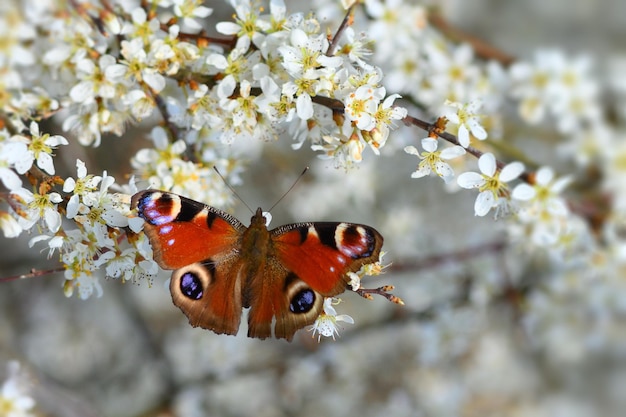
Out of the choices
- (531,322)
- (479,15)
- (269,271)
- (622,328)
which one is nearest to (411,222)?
(531,322)

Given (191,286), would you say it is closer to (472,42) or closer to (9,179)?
(9,179)

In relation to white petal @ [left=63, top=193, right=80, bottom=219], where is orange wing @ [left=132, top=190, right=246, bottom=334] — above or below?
below

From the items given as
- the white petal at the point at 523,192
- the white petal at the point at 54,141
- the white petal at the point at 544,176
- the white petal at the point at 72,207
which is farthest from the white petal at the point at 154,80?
the white petal at the point at 544,176

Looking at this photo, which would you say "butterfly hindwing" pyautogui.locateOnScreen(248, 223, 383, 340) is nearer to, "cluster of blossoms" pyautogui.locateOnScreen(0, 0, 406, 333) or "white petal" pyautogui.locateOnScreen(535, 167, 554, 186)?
"cluster of blossoms" pyautogui.locateOnScreen(0, 0, 406, 333)

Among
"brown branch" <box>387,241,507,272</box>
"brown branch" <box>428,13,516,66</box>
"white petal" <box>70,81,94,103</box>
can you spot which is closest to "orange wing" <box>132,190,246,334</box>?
"white petal" <box>70,81,94,103</box>

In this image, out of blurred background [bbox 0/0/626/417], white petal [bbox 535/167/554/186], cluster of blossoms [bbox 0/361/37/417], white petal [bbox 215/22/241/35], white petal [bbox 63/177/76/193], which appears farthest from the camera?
blurred background [bbox 0/0/626/417]

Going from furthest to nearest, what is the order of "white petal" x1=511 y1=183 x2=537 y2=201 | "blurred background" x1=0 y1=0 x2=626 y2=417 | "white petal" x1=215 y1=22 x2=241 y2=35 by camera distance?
1. "blurred background" x1=0 y1=0 x2=626 y2=417
2. "white petal" x1=511 y1=183 x2=537 y2=201
3. "white petal" x1=215 y1=22 x2=241 y2=35

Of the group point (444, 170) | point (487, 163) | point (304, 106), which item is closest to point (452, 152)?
point (444, 170)
